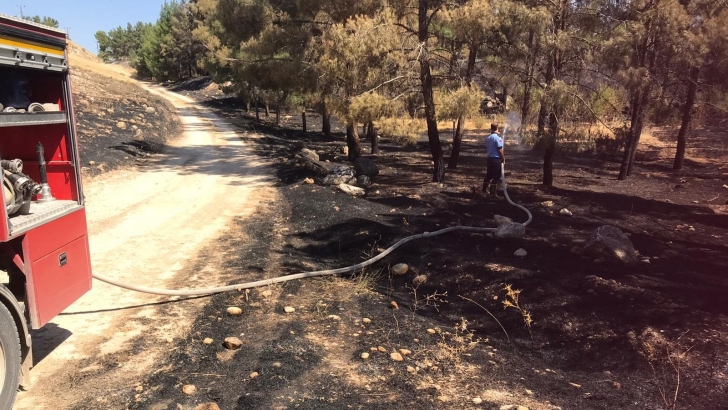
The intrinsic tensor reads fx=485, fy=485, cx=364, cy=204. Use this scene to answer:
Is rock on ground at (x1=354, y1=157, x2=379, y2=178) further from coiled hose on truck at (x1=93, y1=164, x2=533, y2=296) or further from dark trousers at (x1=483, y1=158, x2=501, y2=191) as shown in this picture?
coiled hose on truck at (x1=93, y1=164, x2=533, y2=296)

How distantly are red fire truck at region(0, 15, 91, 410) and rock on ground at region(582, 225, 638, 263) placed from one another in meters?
6.76

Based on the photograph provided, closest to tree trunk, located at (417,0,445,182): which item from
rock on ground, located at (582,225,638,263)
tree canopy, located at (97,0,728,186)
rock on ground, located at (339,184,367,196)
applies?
tree canopy, located at (97,0,728,186)

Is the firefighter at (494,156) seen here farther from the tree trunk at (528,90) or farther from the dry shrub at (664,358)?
the dry shrub at (664,358)

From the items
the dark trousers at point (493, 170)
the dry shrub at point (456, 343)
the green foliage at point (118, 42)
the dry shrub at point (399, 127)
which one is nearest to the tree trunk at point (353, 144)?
the dry shrub at point (399, 127)

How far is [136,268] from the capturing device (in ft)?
23.6

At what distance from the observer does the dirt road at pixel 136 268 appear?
436 cm

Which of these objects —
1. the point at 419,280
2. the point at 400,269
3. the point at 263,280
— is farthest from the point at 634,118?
the point at 263,280

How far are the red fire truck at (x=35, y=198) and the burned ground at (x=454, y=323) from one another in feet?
2.77

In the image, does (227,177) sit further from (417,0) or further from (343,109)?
(417,0)

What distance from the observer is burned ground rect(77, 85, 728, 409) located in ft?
13.4

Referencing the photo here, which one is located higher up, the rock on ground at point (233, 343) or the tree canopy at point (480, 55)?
the tree canopy at point (480, 55)

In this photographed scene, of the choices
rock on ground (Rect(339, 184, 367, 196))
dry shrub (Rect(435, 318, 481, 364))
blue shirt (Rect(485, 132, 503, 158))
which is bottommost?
dry shrub (Rect(435, 318, 481, 364))

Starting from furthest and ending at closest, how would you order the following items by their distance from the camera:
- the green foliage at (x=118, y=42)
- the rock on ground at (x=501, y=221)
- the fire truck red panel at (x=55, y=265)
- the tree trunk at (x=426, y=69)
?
1. the green foliage at (x=118, y=42)
2. the tree trunk at (x=426, y=69)
3. the rock on ground at (x=501, y=221)
4. the fire truck red panel at (x=55, y=265)

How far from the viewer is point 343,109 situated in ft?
43.2
